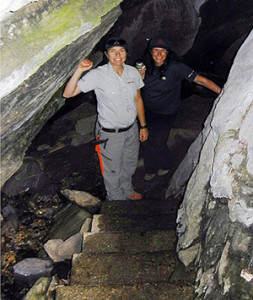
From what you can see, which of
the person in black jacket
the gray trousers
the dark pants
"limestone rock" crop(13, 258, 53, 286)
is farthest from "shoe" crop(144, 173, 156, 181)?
"limestone rock" crop(13, 258, 53, 286)

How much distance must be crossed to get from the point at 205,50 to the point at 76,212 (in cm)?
628

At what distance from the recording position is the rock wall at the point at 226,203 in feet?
8.27

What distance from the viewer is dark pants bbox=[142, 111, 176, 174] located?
534 centimetres

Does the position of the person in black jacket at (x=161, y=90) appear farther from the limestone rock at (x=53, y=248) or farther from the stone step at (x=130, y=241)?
the limestone rock at (x=53, y=248)

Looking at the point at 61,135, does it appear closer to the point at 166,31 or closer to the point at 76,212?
the point at 76,212

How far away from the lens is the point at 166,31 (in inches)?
328

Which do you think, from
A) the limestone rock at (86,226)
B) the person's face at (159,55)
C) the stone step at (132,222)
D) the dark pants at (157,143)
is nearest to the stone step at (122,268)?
the stone step at (132,222)

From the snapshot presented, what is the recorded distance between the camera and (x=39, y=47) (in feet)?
10.2

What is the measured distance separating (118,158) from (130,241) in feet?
4.35

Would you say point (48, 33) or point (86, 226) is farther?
point (86, 226)

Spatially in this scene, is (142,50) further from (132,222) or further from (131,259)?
(131,259)

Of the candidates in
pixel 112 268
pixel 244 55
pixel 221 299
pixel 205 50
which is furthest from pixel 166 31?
pixel 221 299

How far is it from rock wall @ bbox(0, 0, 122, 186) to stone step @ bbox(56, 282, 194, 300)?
2.02 metres

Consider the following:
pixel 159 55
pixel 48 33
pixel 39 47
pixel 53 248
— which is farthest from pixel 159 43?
pixel 53 248
